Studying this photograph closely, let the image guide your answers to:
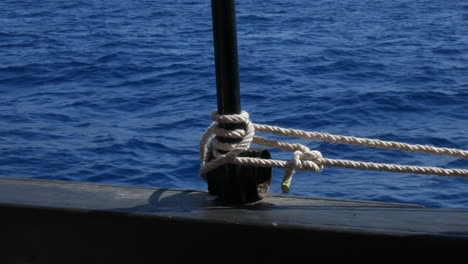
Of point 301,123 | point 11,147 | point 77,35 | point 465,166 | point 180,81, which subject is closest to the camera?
point 465,166

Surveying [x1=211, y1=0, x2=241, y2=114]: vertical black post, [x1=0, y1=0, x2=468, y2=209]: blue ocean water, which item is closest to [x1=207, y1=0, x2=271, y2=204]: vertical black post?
[x1=211, y1=0, x2=241, y2=114]: vertical black post

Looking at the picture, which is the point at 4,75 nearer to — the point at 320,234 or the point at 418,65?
the point at 418,65

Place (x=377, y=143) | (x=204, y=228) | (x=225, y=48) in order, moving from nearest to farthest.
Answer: (x=204, y=228)
(x=225, y=48)
(x=377, y=143)

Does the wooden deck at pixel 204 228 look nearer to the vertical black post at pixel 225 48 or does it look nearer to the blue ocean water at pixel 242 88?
the vertical black post at pixel 225 48

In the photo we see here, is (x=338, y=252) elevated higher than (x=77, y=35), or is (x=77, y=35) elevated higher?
(x=338, y=252)

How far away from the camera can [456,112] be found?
789 centimetres

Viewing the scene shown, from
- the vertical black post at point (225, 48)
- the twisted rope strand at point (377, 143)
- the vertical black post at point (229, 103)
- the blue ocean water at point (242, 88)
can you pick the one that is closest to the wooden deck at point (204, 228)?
the vertical black post at point (229, 103)

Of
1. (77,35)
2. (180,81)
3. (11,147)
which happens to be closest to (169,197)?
(11,147)

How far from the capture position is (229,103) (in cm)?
179

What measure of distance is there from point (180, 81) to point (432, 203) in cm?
493

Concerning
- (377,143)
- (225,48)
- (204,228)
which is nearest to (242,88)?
(377,143)

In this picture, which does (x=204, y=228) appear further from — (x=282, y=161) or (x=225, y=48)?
(x=225, y=48)

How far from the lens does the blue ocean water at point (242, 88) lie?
622cm

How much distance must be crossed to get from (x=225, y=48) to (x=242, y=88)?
24.4 feet
